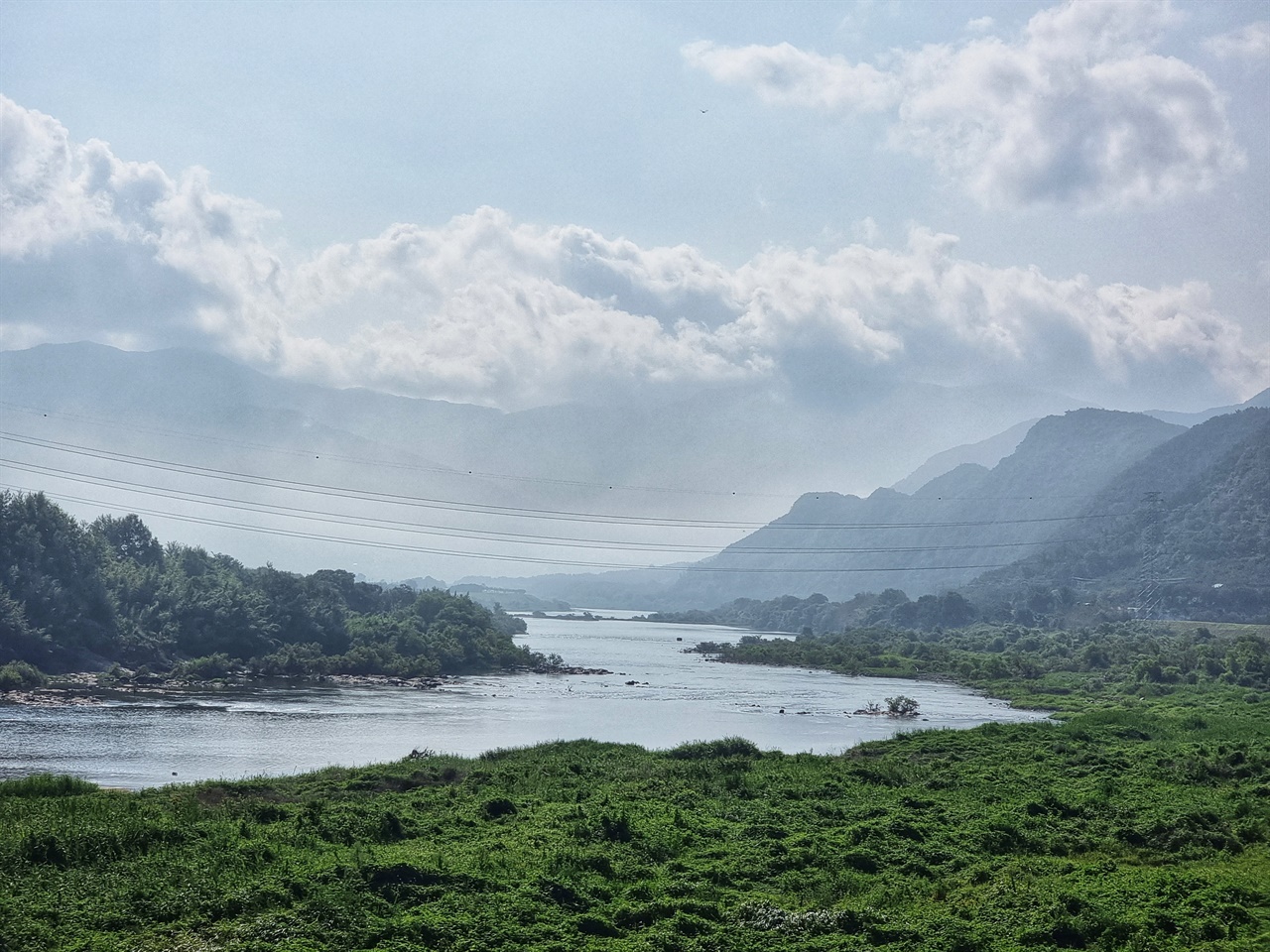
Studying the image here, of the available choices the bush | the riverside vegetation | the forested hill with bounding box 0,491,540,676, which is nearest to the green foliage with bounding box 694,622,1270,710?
the forested hill with bounding box 0,491,540,676

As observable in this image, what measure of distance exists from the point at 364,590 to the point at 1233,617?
474 ft

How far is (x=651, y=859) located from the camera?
2872 cm

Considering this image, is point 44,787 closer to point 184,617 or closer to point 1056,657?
point 184,617

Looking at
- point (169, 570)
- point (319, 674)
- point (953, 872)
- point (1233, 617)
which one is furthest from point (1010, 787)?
point (1233, 617)

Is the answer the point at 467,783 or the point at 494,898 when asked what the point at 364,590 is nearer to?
the point at 467,783

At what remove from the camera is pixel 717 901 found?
81.6ft

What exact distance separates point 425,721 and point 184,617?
39.5 meters

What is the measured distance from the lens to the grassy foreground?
22109 millimetres

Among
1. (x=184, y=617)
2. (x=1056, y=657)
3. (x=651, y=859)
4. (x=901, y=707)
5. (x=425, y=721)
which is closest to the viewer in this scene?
(x=651, y=859)

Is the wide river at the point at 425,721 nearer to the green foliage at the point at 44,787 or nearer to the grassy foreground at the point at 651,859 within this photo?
the green foliage at the point at 44,787

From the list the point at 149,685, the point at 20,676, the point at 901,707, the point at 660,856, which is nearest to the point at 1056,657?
the point at 901,707

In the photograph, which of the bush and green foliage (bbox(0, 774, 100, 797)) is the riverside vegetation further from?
the bush

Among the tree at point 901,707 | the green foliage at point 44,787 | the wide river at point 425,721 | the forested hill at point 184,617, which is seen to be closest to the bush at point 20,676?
the forested hill at point 184,617

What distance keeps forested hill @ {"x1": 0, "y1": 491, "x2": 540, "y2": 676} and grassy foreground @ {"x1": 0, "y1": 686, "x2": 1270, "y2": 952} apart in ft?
183
